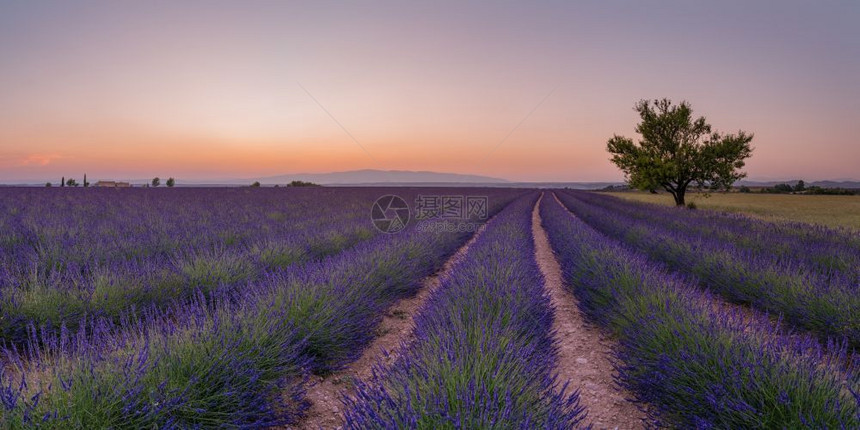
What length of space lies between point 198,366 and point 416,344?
57.5 inches

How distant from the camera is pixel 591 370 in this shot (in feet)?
10.1

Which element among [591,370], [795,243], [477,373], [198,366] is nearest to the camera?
[477,373]

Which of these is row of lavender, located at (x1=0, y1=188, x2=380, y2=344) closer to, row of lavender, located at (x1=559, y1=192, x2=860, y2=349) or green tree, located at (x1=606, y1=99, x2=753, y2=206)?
row of lavender, located at (x1=559, y1=192, x2=860, y2=349)

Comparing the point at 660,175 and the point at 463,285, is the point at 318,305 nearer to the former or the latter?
the point at 463,285

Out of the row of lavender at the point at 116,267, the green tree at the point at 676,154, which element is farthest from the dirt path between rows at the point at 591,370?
the green tree at the point at 676,154

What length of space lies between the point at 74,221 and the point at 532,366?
12.0m

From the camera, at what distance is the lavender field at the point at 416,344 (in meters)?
1.73

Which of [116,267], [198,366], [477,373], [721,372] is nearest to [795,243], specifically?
[721,372]

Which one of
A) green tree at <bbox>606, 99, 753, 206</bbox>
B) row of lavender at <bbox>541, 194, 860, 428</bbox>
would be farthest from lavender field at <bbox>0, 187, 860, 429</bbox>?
green tree at <bbox>606, 99, 753, 206</bbox>

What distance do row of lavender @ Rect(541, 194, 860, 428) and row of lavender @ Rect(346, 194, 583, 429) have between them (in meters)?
0.65

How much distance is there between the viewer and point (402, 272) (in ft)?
17.5

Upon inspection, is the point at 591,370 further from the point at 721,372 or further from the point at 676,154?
the point at 676,154

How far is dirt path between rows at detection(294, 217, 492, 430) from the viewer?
236 cm

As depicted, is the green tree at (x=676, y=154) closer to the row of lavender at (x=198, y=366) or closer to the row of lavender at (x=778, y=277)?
the row of lavender at (x=778, y=277)
